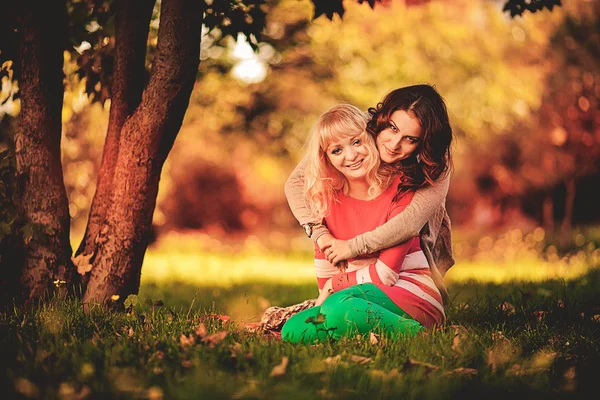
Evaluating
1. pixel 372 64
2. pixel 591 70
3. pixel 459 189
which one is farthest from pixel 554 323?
pixel 459 189

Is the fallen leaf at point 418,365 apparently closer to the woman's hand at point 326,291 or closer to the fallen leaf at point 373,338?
the fallen leaf at point 373,338

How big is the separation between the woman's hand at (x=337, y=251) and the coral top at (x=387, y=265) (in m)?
0.09

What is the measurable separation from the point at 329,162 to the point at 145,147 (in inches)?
44.5

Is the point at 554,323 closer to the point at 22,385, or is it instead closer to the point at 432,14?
the point at 22,385

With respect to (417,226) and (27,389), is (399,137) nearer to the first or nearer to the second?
(417,226)

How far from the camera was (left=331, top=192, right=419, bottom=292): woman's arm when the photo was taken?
11.1 feet

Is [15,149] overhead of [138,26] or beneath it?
beneath

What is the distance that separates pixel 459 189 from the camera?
1678 centimetres

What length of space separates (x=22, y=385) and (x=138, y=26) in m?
2.59

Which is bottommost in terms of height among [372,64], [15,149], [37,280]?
[37,280]

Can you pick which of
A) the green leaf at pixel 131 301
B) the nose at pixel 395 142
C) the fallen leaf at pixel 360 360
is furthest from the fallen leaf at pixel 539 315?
the green leaf at pixel 131 301

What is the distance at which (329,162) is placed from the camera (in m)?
3.70

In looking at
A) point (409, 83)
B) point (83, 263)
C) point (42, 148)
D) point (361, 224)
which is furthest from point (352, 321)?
point (409, 83)

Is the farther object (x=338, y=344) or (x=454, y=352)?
(x=338, y=344)
